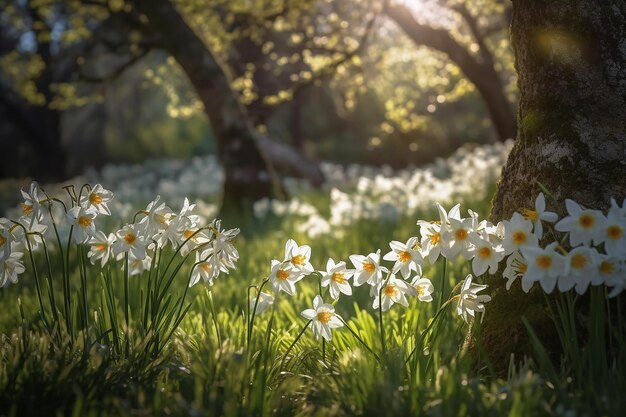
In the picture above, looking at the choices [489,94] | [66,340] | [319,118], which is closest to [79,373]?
[66,340]

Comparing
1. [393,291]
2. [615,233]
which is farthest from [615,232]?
[393,291]

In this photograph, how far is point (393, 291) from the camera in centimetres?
264

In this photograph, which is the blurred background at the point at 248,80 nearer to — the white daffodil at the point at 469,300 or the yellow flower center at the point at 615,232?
the white daffodil at the point at 469,300

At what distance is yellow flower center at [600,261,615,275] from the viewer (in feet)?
6.89

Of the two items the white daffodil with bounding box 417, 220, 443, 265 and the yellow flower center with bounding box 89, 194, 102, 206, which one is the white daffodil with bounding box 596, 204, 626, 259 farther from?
the yellow flower center with bounding box 89, 194, 102, 206

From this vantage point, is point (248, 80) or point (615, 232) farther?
point (248, 80)

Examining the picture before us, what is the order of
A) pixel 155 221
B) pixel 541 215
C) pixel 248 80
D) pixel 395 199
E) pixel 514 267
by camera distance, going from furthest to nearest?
pixel 248 80 < pixel 395 199 < pixel 155 221 < pixel 514 267 < pixel 541 215

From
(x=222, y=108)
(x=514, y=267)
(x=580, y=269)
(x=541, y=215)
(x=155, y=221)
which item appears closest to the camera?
(x=580, y=269)

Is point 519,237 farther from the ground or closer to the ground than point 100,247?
closer to the ground

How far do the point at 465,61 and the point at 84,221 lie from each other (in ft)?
34.4

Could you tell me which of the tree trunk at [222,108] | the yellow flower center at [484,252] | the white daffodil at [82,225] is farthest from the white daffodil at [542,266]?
the tree trunk at [222,108]

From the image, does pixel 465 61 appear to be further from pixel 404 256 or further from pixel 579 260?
pixel 579 260

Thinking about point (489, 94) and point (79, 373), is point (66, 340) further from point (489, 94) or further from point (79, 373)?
point (489, 94)

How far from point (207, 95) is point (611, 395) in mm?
8062
